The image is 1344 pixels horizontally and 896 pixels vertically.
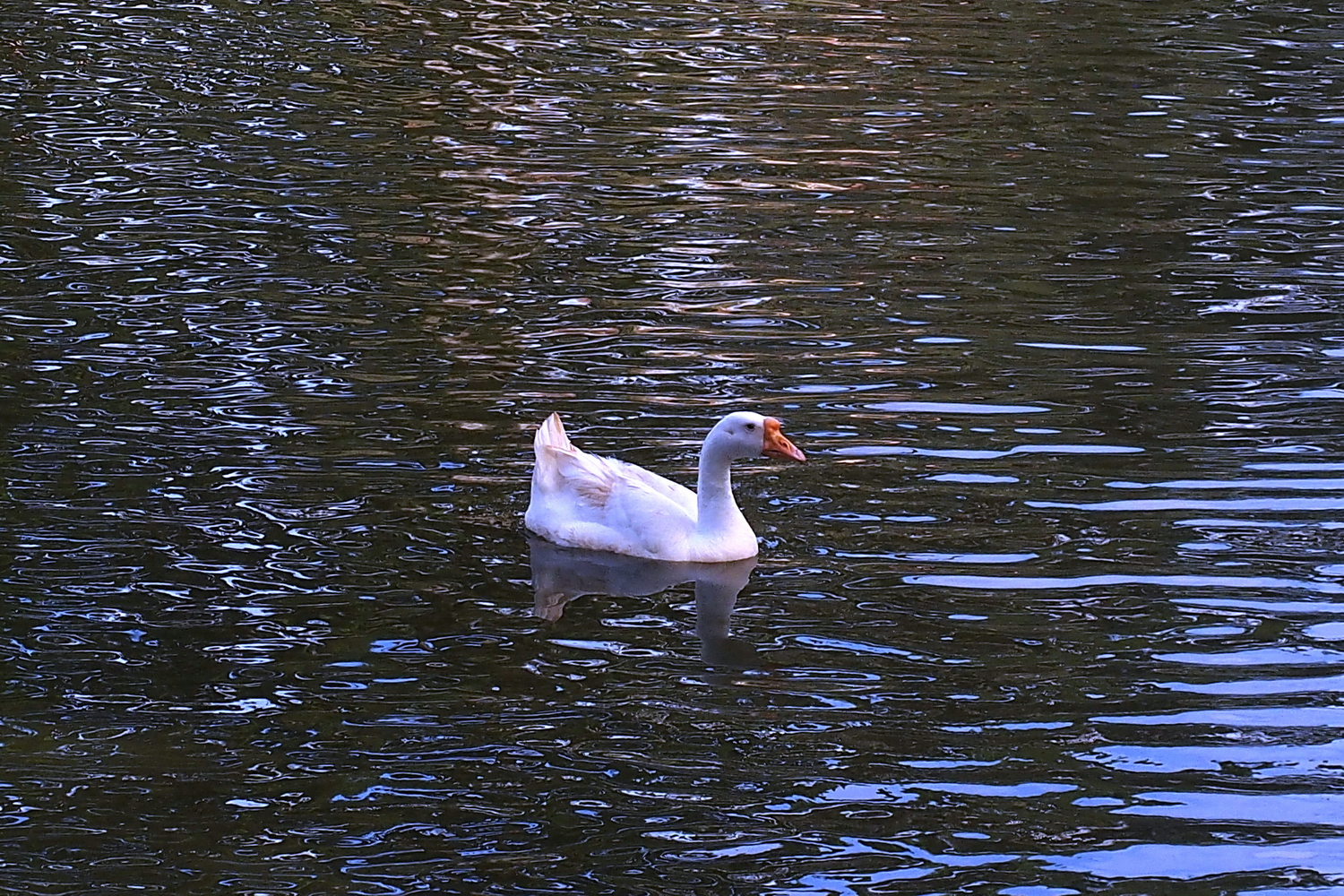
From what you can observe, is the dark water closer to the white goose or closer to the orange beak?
the white goose

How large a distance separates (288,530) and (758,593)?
2646 millimetres

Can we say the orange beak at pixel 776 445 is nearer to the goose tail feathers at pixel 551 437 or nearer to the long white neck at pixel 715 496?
the long white neck at pixel 715 496

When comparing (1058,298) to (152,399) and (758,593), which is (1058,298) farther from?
(152,399)

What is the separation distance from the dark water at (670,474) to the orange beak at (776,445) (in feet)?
1.61

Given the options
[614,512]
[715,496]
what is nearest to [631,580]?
[614,512]

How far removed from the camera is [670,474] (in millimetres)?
11859

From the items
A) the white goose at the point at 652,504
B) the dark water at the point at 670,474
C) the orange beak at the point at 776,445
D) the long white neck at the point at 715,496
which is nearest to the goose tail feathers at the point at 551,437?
the white goose at the point at 652,504

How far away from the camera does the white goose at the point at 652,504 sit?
1064 centimetres

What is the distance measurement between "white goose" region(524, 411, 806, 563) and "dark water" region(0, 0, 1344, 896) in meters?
0.26

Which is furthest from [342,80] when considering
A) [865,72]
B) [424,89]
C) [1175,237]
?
[1175,237]

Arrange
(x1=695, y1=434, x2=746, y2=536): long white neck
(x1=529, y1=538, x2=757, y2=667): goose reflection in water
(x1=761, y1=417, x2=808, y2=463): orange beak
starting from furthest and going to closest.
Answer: (x1=761, y1=417, x2=808, y2=463): orange beak, (x1=695, y1=434, x2=746, y2=536): long white neck, (x1=529, y1=538, x2=757, y2=667): goose reflection in water

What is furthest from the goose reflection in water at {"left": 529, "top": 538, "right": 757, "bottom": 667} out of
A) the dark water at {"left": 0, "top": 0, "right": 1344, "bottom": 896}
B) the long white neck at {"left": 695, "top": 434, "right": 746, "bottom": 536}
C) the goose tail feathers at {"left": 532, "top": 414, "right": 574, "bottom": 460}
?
the goose tail feathers at {"left": 532, "top": 414, "right": 574, "bottom": 460}

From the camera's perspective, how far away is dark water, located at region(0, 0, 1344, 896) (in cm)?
784

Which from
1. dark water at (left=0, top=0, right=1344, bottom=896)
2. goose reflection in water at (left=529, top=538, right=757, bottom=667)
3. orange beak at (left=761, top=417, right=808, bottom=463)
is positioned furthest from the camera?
orange beak at (left=761, top=417, right=808, bottom=463)
